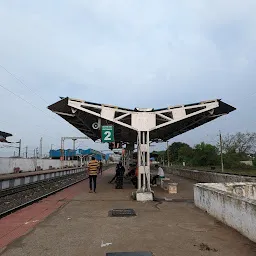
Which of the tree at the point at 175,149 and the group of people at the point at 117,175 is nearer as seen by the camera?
the group of people at the point at 117,175

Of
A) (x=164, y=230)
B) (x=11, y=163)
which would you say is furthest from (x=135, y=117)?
(x=11, y=163)

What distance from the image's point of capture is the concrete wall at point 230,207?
19.4ft

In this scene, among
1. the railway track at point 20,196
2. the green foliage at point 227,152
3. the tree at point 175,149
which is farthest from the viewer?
the tree at point 175,149

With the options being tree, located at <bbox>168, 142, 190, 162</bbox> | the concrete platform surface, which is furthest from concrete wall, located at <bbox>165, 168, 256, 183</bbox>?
tree, located at <bbox>168, 142, 190, 162</bbox>

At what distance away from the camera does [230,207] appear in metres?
7.05

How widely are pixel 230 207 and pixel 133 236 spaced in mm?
2389

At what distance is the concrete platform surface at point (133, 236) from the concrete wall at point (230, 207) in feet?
0.59

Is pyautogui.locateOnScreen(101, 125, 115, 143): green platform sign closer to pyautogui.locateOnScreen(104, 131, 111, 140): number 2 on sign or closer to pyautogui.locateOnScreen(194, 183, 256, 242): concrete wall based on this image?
pyautogui.locateOnScreen(104, 131, 111, 140): number 2 on sign

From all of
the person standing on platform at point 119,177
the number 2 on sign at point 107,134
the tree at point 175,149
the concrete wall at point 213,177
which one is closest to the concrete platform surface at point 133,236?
the number 2 on sign at point 107,134

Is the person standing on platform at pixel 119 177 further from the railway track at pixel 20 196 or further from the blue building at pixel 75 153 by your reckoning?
the blue building at pixel 75 153

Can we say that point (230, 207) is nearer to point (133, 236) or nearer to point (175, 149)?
point (133, 236)

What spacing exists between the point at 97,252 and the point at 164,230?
217cm

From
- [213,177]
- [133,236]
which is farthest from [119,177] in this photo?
[133,236]

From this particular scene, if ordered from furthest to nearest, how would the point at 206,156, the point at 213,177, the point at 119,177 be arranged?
1. the point at 206,156
2. the point at 213,177
3. the point at 119,177
